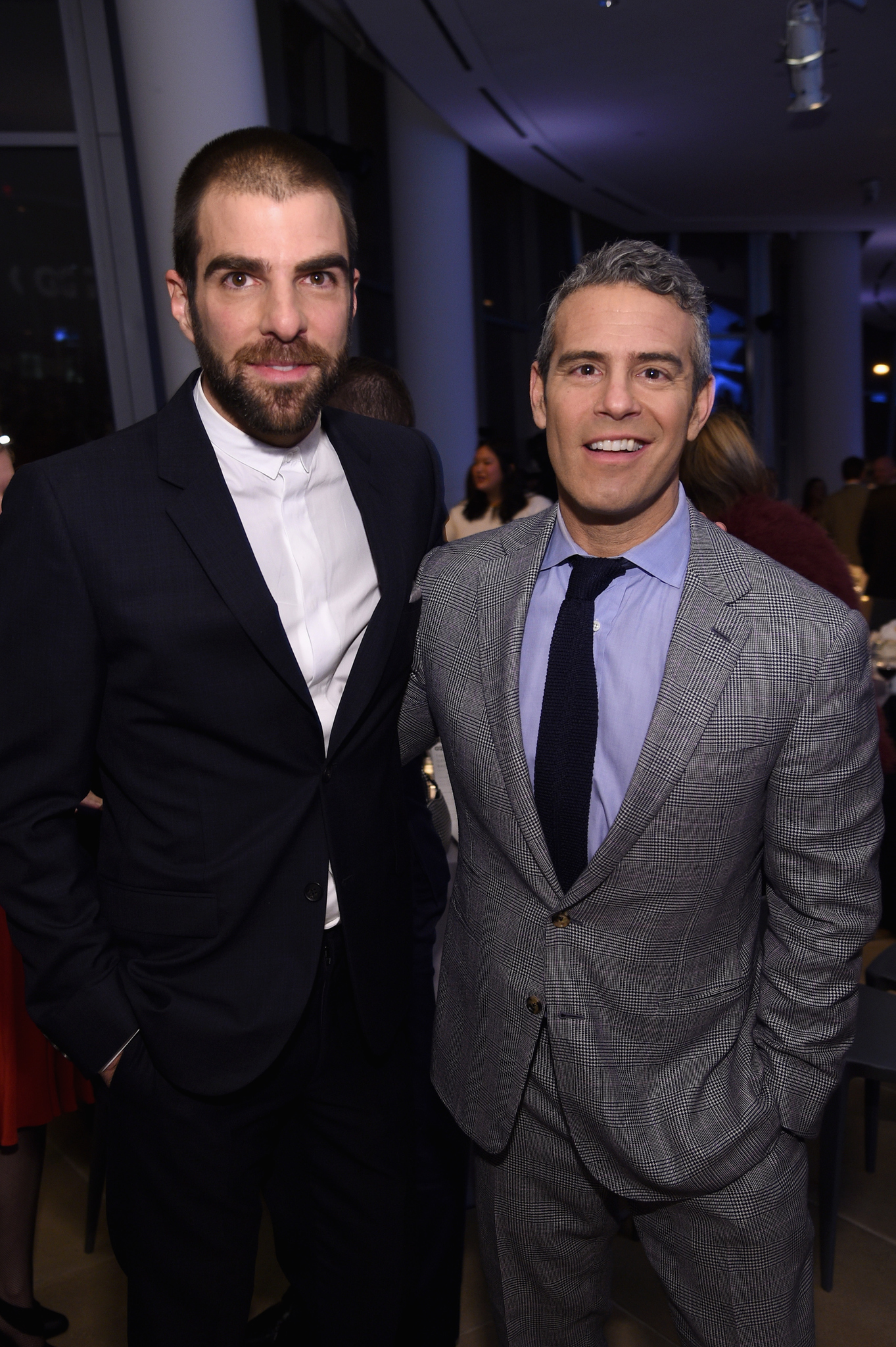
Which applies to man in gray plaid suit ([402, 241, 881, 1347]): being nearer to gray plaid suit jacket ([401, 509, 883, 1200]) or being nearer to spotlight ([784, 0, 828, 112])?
gray plaid suit jacket ([401, 509, 883, 1200])

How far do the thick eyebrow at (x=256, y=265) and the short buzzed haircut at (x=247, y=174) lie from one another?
0.04 meters

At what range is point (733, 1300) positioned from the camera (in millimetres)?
1323

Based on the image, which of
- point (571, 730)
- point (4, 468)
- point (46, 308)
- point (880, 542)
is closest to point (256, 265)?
point (571, 730)

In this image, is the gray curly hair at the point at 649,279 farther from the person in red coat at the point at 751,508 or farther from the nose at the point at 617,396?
the person in red coat at the point at 751,508

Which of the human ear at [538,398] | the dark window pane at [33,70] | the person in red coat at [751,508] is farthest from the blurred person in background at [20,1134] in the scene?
the dark window pane at [33,70]

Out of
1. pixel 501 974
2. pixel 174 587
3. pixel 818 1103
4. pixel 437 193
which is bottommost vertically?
pixel 818 1103

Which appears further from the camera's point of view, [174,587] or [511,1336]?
[511,1336]

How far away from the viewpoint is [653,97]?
7.88 metres

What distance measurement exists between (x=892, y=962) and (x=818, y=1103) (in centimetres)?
146

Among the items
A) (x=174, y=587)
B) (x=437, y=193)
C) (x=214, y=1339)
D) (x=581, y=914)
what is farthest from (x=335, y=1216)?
(x=437, y=193)

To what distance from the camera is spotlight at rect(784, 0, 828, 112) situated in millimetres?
5777

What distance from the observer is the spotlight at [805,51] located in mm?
5777

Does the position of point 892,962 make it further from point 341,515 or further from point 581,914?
point 341,515

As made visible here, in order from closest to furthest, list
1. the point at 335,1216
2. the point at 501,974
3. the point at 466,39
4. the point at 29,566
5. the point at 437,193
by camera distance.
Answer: the point at 29,566 → the point at 501,974 → the point at 335,1216 → the point at 466,39 → the point at 437,193
